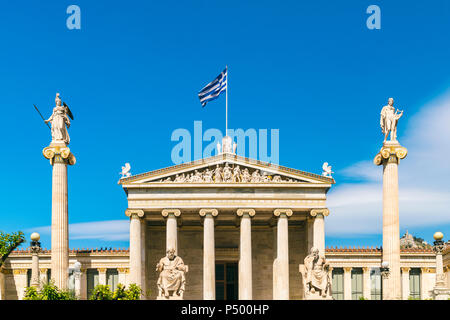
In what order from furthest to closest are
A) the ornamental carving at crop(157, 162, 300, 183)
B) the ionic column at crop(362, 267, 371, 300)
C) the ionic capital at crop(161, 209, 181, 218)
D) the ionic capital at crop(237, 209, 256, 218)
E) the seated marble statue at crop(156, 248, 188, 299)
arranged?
the ionic column at crop(362, 267, 371, 300), the ornamental carving at crop(157, 162, 300, 183), the ionic capital at crop(237, 209, 256, 218), the ionic capital at crop(161, 209, 181, 218), the seated marble statue at crop(156, 248, 188, 299)

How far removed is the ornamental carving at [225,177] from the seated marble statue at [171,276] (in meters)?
21.6

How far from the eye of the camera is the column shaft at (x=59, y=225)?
167ft

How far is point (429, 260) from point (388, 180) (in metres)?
12.5

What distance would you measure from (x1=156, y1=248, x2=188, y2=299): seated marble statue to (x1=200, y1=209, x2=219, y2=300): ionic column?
19.1 meters

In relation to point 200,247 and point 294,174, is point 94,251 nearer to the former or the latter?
point 200,247

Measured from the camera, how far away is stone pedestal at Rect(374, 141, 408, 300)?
Answer: 171ft

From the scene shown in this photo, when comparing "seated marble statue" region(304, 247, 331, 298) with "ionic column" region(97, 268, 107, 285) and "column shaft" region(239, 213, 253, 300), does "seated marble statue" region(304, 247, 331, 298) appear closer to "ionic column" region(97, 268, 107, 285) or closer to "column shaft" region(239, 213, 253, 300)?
"column shaft" region(239, 213, 253, 300)

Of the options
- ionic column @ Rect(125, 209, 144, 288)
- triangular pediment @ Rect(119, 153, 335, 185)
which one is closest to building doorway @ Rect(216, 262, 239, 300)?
triangular pediment @ Rect(119, 153, 335, 185)

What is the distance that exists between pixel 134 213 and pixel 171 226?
342cm

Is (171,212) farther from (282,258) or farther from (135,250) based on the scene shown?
(282,258)

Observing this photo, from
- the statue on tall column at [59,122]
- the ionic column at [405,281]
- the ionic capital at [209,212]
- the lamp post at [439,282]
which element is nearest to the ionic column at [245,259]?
the ionic capital at [209,212]
